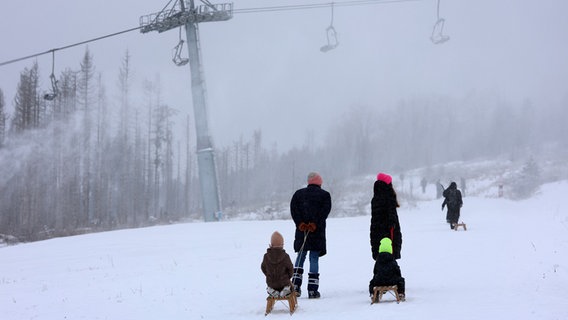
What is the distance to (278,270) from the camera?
784 cm

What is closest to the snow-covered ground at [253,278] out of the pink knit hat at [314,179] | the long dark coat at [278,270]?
the long dark coat at [278,270]

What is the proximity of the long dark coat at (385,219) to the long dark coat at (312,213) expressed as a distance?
0.80 m

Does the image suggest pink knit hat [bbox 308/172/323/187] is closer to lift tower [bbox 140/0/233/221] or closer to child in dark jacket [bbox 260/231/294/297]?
child in dark jacket [bbox 260/231/294/297]

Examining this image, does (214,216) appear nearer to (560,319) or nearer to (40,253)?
(40,253)

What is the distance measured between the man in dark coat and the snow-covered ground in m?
0.45

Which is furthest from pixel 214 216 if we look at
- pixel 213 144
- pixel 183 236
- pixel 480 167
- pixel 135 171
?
pixel 480 167

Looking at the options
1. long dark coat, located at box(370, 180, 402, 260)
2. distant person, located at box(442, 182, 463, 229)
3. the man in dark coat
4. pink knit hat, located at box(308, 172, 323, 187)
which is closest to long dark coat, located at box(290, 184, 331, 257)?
the man in dark coat

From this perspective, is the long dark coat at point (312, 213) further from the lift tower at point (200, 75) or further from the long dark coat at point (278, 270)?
the lift tower at point (200, 75)

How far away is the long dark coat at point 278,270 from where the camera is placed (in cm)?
780

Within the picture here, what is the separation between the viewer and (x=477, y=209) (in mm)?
33656

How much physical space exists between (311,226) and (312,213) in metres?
0.21

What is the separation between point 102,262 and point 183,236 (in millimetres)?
5107

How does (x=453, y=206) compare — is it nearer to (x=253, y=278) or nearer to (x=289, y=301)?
(x=253, y=278)

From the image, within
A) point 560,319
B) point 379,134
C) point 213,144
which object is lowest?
point 560,319
